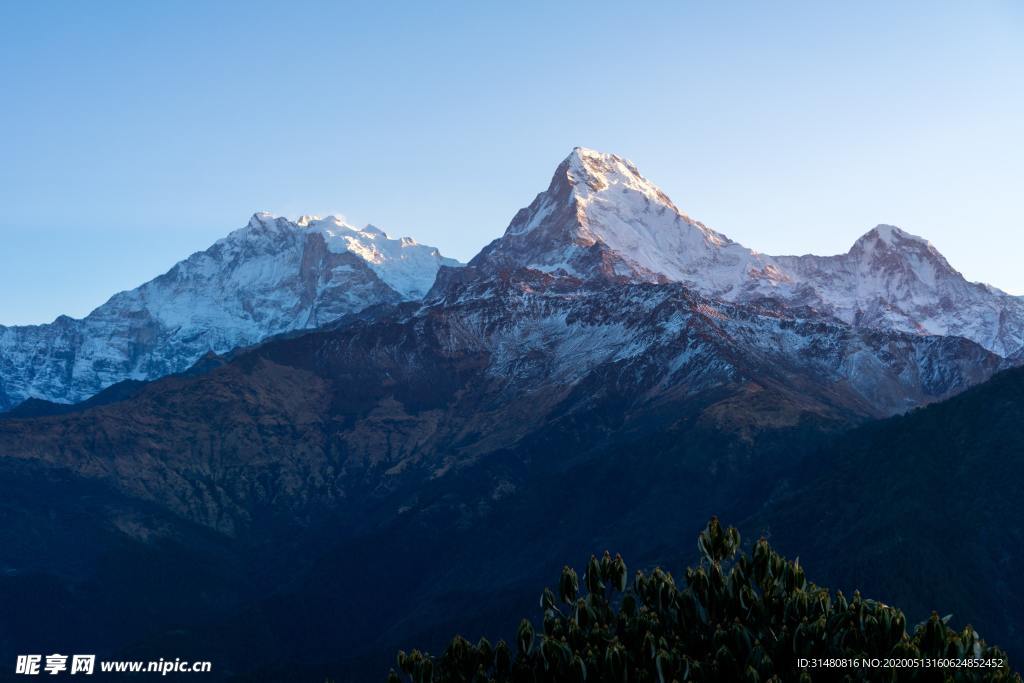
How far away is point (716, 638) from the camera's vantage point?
7806 centimetres

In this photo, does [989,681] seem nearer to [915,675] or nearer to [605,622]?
[915,675]

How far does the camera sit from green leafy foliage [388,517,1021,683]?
246 ft

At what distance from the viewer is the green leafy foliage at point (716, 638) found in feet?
246

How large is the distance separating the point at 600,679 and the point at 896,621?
17030 millimetres

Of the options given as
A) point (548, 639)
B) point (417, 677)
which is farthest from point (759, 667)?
point (417, 677)

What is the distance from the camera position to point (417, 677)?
3142 inches

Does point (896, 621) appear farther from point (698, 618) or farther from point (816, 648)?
point (698, 618)

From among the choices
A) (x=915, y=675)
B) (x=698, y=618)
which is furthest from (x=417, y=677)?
(x=915, y=675)

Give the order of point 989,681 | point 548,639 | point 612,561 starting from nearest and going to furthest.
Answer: point 989,681 < point 548,639 < point 612,561

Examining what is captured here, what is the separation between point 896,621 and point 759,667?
8506 mm

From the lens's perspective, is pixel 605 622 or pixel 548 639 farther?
pixel 605 622

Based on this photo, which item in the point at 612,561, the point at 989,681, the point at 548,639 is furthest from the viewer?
the point at 612,561

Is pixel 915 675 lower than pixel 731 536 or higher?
lower

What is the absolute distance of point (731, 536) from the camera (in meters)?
81.2
